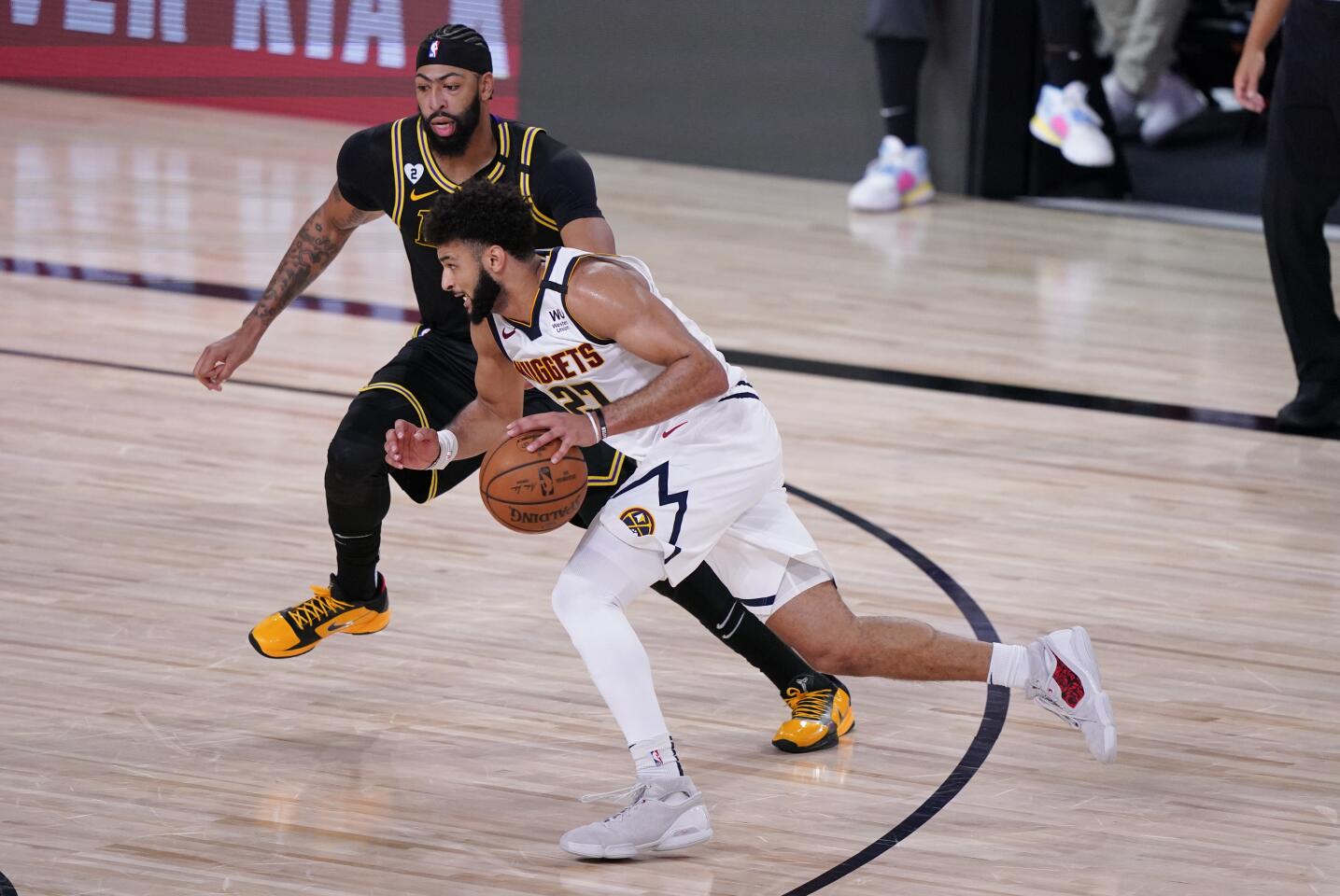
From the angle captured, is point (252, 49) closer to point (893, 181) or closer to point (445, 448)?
point (893, 181)

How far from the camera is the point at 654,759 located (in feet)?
10.6

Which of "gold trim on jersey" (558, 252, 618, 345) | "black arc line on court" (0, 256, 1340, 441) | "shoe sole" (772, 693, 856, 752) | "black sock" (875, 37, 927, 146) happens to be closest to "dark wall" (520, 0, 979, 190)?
"black sock" (875, 37, 927, 146)

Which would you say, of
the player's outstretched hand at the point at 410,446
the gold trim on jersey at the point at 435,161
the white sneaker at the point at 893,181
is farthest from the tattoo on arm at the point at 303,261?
the white sneaker at the point at 893,181

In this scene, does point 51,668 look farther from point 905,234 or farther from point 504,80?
point 504,80

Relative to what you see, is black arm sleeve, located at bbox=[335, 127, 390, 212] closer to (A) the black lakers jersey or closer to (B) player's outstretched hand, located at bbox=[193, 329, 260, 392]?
(A) the black lakers jersey

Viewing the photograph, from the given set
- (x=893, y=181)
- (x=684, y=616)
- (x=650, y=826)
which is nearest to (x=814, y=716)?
(x=650, y=826)

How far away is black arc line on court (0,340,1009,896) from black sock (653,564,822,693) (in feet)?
1.27

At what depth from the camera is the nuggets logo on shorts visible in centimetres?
336

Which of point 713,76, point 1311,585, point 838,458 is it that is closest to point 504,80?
point 713,76

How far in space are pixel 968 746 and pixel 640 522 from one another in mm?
954

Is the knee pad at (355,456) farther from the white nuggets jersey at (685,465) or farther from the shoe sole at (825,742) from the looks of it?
the shoe sole at (825,742)

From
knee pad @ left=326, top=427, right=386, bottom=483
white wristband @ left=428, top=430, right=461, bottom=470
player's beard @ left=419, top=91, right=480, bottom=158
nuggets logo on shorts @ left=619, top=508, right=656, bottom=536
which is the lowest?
knee pad @ left=326, top=427, right=386, bottom=483

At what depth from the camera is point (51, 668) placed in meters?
3.89

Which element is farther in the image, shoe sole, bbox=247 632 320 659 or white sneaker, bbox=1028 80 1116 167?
white sneaker, bbox=1028 80 1116 167
